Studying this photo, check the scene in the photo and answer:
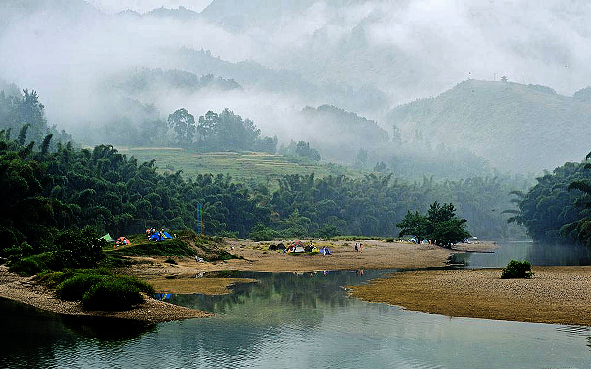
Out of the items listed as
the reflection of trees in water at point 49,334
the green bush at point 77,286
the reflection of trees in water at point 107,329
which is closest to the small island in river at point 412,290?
the green bush at point 77,286

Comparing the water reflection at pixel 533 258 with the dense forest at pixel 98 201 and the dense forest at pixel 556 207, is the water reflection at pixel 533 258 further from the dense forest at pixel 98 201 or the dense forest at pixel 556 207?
the dense forest at pixel 98 201

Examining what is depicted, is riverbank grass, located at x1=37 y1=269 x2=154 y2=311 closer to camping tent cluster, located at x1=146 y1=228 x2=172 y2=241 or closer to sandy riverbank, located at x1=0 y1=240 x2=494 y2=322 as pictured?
sandy riverbank, located at x1=0 y1=240 x2=494 y2=322

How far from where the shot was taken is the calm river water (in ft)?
97.9

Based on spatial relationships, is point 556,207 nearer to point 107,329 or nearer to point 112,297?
point 112,297

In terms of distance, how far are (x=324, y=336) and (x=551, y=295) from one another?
21645mm

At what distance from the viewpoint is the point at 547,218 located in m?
171

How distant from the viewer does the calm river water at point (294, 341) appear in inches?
1174

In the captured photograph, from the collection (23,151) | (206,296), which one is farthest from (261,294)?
(23,151)

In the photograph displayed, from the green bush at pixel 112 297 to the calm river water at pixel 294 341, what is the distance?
9.30 feet

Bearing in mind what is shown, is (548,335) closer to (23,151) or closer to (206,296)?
(206,296)

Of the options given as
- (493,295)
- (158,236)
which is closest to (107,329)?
(493,295)

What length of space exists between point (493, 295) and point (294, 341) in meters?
21.9

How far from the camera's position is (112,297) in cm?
4241

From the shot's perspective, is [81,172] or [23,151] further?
[81,172]
